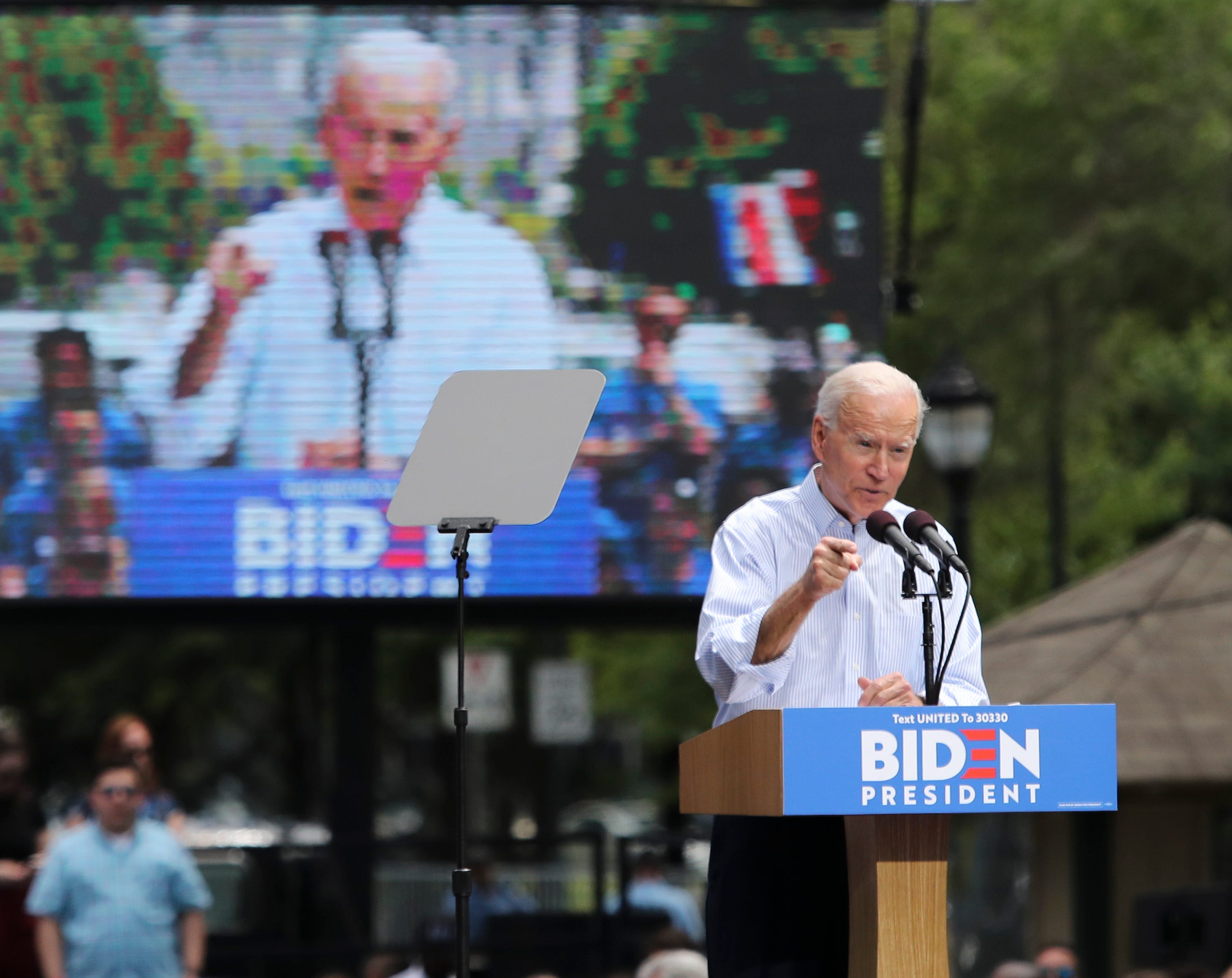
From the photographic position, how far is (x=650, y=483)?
10055 mm

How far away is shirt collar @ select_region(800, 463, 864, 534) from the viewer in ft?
13.0

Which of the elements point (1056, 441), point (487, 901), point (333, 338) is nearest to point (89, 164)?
point (333, 338)

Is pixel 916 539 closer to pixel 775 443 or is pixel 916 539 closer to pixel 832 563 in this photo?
pixel 832 563

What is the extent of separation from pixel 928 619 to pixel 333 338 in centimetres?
679

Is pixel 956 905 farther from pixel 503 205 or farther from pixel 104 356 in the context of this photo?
pixel 104 356

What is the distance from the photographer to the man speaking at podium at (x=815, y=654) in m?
3.77

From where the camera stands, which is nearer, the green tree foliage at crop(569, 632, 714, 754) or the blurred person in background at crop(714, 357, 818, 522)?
the blurred person in background at crop(714, 357, 818, 522)

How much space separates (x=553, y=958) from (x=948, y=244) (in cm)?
1372

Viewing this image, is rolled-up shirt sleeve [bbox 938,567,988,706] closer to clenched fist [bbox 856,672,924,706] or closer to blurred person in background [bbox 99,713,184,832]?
clenched fist [bbox 856,672,924,706]

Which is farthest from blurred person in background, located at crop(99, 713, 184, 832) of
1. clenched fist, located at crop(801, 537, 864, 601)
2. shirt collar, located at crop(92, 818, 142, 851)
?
clenched fist, located at crop(801, 537, 864, 601)

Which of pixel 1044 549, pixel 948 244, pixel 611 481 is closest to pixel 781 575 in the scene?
pixel 611 481

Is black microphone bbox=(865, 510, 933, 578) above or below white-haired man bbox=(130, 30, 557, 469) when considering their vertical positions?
below

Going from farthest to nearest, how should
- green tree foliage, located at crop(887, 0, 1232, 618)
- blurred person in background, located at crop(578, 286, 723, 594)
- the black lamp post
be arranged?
green tree foliage, located at crop(887, 0, 1232, 618) < the black lamp post < blurred person in background, located at crop(578, 286, 723, 594)

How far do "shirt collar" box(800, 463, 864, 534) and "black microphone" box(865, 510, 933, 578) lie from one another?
25 centimetres
